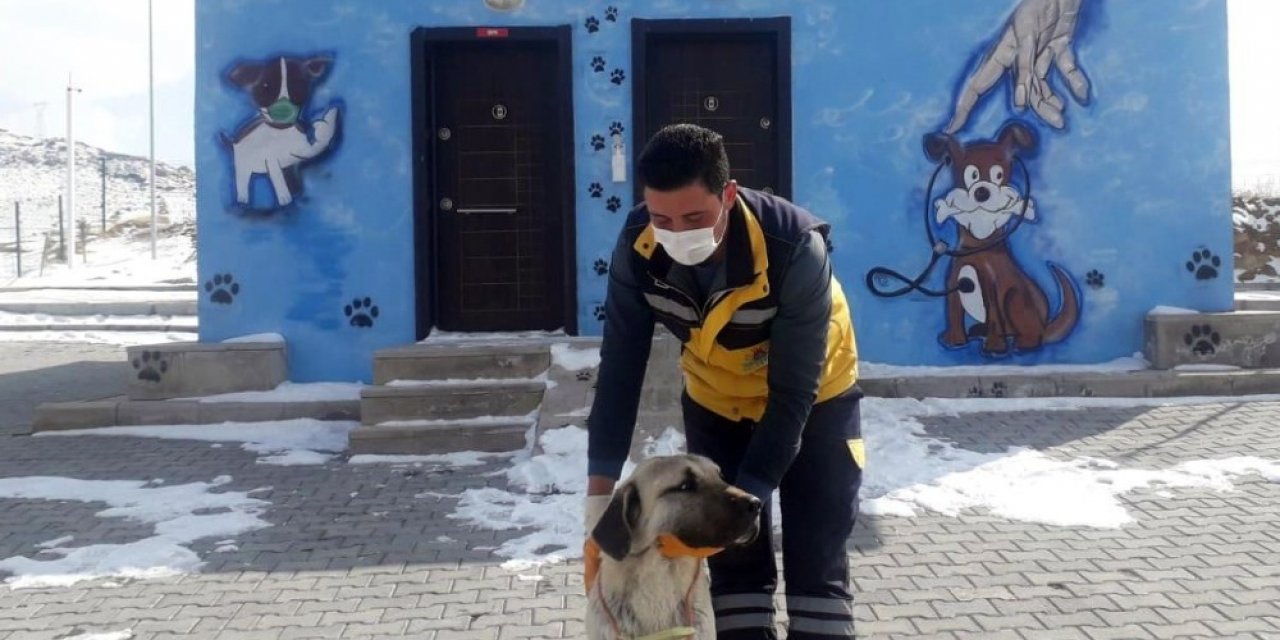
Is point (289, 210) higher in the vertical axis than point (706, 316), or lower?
higher

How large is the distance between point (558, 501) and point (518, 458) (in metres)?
1.26

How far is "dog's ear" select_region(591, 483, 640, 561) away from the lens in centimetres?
286

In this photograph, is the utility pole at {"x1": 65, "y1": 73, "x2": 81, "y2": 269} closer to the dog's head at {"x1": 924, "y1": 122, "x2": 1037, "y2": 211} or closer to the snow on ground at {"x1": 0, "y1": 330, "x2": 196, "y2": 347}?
the snow on ground at {"x1": 0, "y1": 330, "x2": 196, "y2": 347}

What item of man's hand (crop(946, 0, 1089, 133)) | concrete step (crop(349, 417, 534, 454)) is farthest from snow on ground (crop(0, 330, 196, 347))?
man's hand (crop(946, 0, 1089, 133))

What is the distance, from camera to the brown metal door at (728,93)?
9766 millimetres

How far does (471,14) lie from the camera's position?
9516 millimetres

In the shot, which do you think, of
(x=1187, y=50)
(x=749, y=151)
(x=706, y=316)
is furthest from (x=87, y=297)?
(x=706, y=316)

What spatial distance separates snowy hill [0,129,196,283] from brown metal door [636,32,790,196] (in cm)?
2088

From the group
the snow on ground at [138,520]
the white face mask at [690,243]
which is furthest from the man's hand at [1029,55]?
the white face mask at [690,243]

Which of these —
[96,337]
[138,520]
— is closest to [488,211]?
[138,520]

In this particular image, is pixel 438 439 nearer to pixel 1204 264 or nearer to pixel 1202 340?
pixel 1202 340

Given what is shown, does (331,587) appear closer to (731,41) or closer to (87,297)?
(731,41)

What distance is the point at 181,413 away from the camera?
877 cm

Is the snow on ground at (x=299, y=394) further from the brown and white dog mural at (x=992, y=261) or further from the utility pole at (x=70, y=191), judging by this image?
the utility pole at (x=70, y=191)
